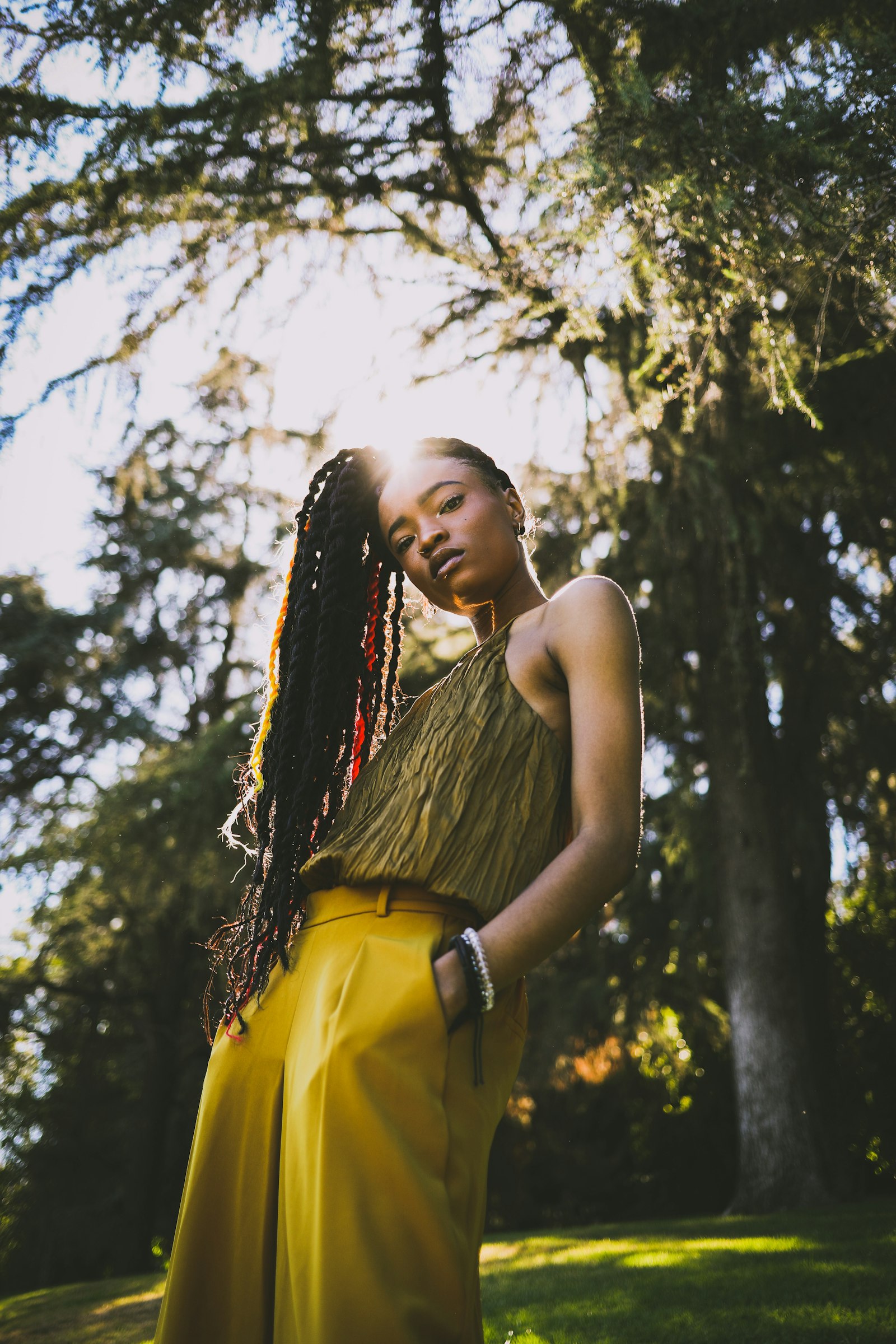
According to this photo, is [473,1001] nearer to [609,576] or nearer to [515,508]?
[515,508]

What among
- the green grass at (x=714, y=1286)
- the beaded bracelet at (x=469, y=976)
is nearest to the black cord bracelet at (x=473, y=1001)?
the beaded bracelet at (x=469, y=976)

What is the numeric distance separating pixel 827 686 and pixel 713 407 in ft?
10.6

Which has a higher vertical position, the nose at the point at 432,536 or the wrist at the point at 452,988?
the nose at the point at 432,536

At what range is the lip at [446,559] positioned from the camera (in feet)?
6.03

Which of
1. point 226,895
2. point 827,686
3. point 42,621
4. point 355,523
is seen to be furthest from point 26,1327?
point 42,621

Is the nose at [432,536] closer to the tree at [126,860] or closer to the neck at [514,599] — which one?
the neck at [514,599]

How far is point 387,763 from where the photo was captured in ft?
5.84

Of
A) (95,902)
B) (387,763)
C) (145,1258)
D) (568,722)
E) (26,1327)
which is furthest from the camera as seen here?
(145,1258)

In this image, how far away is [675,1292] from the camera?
14.0 ft

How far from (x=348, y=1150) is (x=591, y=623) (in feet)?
2.86

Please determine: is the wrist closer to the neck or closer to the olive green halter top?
the olive green halter top

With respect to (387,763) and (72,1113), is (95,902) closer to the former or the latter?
(72,1113)

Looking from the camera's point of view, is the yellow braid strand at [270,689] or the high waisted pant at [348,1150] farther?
the yellow braid strand at [270,689]

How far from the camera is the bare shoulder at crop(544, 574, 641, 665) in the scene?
5.04ft
